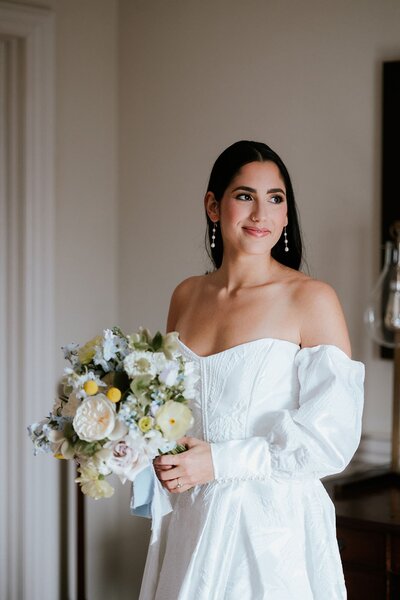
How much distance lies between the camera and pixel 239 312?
2049 millimetres

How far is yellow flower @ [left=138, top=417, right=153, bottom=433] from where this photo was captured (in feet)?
5.58

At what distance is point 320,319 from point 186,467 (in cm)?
44

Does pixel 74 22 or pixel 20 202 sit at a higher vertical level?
pixel 74 22

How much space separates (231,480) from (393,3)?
1953 millimetres

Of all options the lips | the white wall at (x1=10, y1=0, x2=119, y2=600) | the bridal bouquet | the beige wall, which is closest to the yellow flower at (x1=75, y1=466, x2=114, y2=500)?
the bridal bouquet

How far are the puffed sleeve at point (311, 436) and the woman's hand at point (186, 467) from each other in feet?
0.07

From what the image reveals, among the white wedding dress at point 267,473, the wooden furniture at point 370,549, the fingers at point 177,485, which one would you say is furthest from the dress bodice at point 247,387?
the wooden furniture at point 370,549

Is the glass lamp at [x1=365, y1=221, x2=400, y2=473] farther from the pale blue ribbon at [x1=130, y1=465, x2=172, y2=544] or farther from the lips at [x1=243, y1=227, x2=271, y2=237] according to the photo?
the pale blue ribbon at [x1=130, y1=465, x2=172, y2=544]

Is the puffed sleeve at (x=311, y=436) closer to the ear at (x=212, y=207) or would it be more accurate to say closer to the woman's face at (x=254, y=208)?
the woman's face at (x=254, y=208)

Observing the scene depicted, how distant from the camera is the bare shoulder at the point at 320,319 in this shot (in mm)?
1936

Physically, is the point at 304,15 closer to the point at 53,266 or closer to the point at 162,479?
the point at 53,266

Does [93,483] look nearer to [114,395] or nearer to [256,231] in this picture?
[114,395]

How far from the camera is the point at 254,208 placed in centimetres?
203

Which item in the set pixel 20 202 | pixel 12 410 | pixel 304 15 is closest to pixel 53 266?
pixel 20 202
